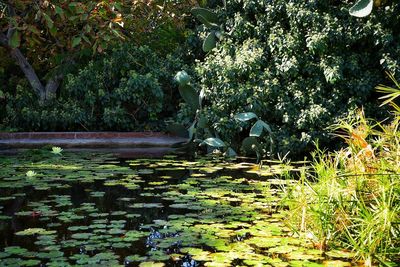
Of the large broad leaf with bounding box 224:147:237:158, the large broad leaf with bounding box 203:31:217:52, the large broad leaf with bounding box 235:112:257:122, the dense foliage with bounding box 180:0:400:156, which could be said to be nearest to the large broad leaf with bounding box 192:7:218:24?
the large broad leaf with bounding box 203:31:217:52

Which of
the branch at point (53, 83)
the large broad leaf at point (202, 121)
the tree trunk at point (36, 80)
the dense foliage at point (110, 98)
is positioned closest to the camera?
the large broad leaf at point (202, 121)

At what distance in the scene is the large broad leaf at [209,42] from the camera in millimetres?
8609

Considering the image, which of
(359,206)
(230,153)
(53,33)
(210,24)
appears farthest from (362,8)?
(53,33)

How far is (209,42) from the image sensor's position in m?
8.63

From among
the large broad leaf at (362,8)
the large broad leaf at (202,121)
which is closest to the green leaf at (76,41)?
the large broad leaf at (202,121)

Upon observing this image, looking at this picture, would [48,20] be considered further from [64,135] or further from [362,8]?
[362,8]

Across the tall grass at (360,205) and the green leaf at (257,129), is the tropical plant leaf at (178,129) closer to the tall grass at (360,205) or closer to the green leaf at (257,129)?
the green leaf at (257,129)

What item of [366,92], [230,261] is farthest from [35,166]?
[366,92]

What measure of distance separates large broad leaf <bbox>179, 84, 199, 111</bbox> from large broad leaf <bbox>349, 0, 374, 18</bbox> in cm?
268

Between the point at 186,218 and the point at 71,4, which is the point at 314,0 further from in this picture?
the point at 186,218

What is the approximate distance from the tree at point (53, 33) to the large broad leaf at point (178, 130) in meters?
1.61

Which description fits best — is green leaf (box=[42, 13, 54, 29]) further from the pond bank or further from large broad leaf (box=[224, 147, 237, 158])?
large broad leaf (box=[224, 147, 237, 158])

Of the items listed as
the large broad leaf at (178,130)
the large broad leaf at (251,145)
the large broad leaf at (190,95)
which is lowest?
the large broad leaf at (251,145)

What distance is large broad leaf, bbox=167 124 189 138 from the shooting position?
8.55 metres
